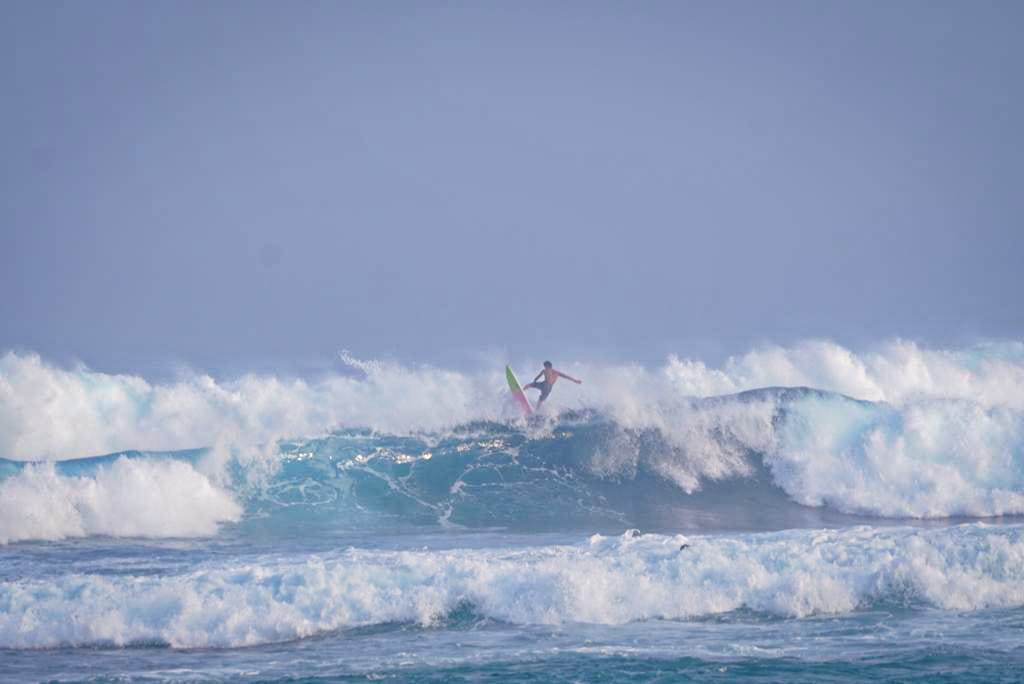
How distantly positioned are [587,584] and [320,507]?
794 cm

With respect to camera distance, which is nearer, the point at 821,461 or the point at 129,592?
the point at 129,592

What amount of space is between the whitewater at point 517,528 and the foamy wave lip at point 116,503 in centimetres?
6

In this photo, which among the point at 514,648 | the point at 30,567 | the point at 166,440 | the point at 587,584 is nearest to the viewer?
the point at 514,648

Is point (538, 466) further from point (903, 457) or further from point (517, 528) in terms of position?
point (903, 457)

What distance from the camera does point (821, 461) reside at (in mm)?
20078

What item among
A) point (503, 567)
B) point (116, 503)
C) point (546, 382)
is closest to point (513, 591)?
point (503, 567)

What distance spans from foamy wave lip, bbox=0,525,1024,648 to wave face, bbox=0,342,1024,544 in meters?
4.41

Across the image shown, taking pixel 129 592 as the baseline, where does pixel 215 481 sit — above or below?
above

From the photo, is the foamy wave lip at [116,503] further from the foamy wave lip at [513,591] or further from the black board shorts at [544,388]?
the black board shorts at [544,388]

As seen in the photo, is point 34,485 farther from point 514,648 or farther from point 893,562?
point 893,562

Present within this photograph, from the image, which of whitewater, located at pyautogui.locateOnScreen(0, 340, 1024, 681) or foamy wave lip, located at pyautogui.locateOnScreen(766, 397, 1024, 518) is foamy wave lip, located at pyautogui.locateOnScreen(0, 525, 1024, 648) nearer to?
whitewater, located at pyautogui.locateOnScreen(0, 340, 1024, 681)

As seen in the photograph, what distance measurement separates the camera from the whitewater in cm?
1038

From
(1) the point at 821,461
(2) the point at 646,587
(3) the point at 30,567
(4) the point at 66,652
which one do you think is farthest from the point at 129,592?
(1) the point at 821,461

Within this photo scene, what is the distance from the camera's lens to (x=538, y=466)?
20156 mm
